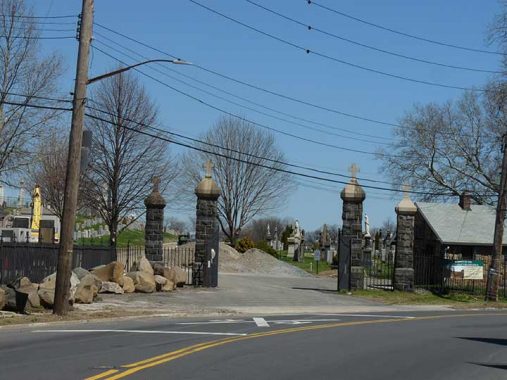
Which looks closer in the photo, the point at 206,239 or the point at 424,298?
the point at 206,239

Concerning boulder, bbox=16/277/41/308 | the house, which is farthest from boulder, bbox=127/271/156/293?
the house

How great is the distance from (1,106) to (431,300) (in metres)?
20.9

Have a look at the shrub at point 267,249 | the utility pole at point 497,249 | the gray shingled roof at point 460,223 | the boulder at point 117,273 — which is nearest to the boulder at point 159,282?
the boulder at point 117,273

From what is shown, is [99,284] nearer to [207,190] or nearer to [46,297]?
[46,297]

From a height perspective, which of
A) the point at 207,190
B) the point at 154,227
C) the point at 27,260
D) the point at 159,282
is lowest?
the point at 159,282

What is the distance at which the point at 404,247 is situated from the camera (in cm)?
3256

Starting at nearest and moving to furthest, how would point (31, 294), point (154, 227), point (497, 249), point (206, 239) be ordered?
point (31, 294) < point (206, 239) < point (154, 227) < point (497, 249)

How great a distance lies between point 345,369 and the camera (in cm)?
1087

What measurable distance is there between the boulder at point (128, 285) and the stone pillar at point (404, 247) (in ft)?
41.5

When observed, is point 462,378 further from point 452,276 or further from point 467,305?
point 452,276

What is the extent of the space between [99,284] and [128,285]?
218cm

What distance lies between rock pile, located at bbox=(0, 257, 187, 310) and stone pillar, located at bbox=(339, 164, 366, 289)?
23.8 ft

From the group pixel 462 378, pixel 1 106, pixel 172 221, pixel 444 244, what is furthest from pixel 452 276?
pixel 172 221

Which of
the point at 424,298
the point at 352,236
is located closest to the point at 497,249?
the point at 424,298
